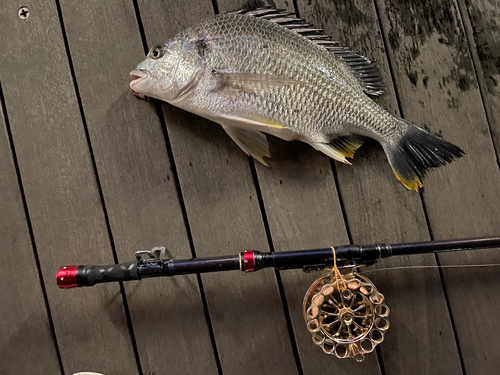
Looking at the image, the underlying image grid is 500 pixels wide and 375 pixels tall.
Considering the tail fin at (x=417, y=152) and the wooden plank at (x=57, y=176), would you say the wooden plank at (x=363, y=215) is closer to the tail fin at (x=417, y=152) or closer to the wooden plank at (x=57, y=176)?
the tail fin at (x=417, y=152)

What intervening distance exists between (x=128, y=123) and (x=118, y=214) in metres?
0.29

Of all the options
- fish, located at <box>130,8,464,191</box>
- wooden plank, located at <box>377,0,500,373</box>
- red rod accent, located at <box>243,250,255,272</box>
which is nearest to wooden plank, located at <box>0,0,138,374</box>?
fish, located at <box>130,8,464,191</box>

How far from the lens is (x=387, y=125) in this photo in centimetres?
117

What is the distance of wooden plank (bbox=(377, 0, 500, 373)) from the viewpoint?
1.24 meters

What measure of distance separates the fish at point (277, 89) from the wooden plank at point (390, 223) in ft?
0.22

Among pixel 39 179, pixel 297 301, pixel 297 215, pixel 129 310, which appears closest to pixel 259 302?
pixel 297 301

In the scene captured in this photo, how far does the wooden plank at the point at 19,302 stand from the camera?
1197mm

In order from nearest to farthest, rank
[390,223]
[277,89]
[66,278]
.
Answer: [66,278]
[277,89]
[390,223]

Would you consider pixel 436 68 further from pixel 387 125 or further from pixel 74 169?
pixel 74 169

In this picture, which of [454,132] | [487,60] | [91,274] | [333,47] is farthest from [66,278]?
[487,60]

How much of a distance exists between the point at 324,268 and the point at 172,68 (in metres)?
0.73

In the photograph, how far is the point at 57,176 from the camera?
1.23 metres

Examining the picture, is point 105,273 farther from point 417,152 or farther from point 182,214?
point 417,152

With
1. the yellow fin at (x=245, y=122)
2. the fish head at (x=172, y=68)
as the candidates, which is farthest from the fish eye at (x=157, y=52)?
the yellow fin at (x=245, y=122)
